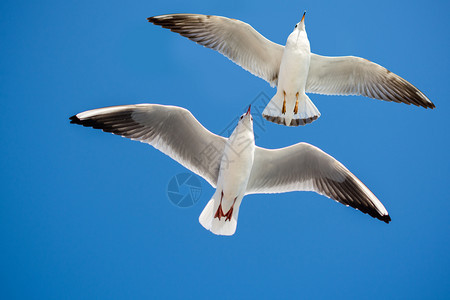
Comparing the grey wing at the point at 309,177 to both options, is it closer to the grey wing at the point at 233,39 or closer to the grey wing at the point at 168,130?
the grey wing at the point at 168,130

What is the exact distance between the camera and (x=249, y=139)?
489 cm

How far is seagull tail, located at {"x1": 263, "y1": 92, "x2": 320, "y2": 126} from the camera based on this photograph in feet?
19.1

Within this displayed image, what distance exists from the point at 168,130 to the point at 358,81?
274 centimetres

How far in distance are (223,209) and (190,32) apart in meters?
2.23

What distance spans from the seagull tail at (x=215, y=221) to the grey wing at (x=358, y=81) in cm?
224

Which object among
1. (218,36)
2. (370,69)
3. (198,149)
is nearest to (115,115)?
(198,149)

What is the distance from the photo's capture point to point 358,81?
610 centimetres

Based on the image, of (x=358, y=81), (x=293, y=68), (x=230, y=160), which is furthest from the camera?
(x=358, y=81)

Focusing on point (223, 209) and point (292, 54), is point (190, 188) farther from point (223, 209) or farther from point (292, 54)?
point (292, 54)

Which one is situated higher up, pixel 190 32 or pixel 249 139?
pixel 190 32

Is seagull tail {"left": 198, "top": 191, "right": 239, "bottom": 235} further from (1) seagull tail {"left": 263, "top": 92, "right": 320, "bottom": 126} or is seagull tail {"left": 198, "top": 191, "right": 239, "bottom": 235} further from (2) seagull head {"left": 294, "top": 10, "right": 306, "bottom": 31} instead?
(2) seagull head {"left": 294, "top": 10, "right": 306, "bottom": 31}

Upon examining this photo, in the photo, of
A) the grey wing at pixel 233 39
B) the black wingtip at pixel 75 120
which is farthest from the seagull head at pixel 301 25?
the black wingtip at pixel 75 120

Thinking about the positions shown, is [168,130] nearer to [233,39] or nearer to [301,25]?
[233,39]

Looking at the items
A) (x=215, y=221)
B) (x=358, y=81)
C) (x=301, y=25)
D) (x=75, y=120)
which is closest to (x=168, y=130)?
(x=75, y=120)
